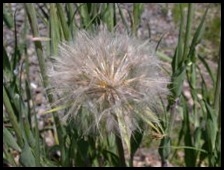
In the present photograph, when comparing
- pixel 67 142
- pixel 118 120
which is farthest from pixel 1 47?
pixel 118 120

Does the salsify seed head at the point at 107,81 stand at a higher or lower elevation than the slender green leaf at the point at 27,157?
higher

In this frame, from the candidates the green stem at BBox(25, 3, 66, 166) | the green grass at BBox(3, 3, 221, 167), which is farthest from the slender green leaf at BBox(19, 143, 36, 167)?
the green stem at BBox(25, 3, 66, 166)

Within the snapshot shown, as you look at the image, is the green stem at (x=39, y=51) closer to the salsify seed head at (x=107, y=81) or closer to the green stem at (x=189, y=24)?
the salsify seed head at (x=107, y=81)

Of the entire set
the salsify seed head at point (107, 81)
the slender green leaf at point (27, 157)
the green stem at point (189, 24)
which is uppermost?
the green stem at point (189, 24)

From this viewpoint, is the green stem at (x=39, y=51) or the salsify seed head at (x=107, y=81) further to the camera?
the green stem at (x=39, y=51)

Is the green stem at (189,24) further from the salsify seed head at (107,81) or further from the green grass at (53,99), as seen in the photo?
the salsify seed head at (107,81)

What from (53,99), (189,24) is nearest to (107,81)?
(53,99)

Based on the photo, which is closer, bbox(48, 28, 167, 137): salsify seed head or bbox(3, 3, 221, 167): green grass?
bbox(48, 28, 167, 137): salsify seed head

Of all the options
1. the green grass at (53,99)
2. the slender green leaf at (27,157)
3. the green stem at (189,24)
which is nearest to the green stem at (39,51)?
the green grass at (53,99)

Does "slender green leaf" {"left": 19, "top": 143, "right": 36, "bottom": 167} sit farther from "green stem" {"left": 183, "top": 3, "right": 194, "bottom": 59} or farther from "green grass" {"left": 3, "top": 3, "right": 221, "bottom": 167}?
"green stem" {"left": 183, "top": 3, "right": 194, "bottom": 59}
